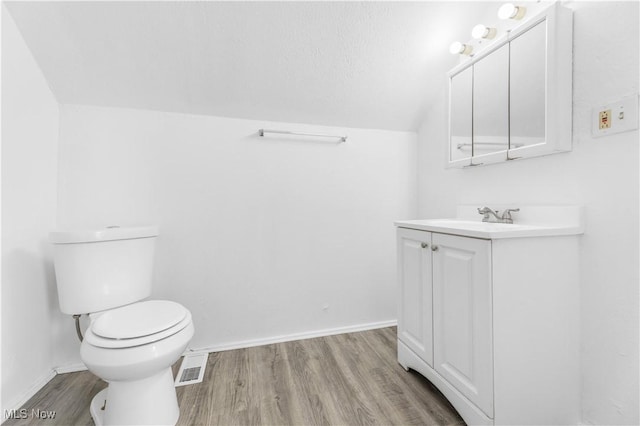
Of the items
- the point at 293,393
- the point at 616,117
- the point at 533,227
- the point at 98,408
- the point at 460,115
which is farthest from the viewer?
the point at 460,115

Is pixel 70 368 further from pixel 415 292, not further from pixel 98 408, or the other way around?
pixel 415 292

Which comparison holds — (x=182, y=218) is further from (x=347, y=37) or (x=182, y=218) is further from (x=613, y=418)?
(x=613, y=418)

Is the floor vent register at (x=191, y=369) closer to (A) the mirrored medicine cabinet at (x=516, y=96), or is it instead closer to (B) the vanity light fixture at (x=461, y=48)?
(A) the mirrored medicine cabinet at (x=516, y=96)

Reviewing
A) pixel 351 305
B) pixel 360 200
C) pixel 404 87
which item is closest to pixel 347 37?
pixel 404 87

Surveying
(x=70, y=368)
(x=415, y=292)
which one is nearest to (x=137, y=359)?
(x=70, y=368)

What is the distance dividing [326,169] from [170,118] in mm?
1019

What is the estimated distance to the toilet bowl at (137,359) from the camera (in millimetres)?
1041

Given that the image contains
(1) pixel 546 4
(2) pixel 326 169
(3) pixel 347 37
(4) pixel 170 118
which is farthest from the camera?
(2) pixel 326 169

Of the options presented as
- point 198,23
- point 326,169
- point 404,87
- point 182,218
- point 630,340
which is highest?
point 198,23

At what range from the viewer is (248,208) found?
1.88 m

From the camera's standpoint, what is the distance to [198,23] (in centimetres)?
139

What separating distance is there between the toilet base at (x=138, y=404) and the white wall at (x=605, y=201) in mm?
1536

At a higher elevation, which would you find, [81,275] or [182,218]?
[182,218]

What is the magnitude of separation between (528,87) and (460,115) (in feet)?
1.37
